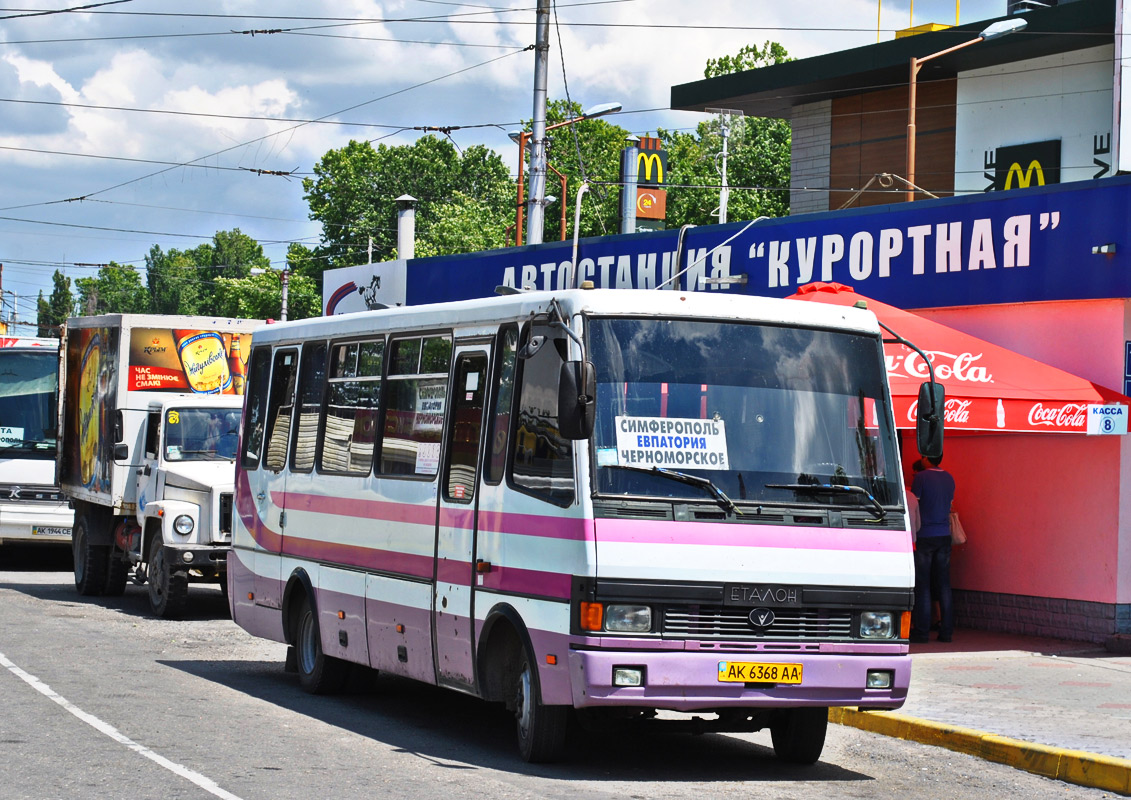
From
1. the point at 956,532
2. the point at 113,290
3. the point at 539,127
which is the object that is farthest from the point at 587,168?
the point at 113,290

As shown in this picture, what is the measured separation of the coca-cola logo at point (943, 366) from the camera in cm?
1415

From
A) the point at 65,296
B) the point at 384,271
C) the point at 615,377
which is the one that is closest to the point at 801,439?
the point at 615,377

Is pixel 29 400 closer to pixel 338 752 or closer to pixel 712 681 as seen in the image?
pixel 338 752

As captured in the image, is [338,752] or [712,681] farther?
[338,752]

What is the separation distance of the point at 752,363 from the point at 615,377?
855mm

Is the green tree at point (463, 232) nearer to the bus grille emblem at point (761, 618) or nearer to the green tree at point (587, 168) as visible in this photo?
the green tree at point (587, 168)

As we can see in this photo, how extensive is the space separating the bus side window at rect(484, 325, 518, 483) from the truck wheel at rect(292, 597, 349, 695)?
3.14 meters

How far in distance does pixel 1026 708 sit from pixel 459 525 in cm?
449

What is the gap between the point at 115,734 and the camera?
32.5 ft

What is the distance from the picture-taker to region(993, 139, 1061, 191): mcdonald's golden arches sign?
92.9ft

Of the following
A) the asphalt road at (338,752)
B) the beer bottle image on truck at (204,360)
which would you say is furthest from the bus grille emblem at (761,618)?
the beer bottle image on truck at (204,360)

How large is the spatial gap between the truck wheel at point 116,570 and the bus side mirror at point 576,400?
493 inches

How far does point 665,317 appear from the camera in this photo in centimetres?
930

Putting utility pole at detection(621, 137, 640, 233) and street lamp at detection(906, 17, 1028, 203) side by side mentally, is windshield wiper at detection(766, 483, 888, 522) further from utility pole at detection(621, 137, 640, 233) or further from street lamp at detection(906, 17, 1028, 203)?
utility pole at detection(621, 137, 640, 233)
